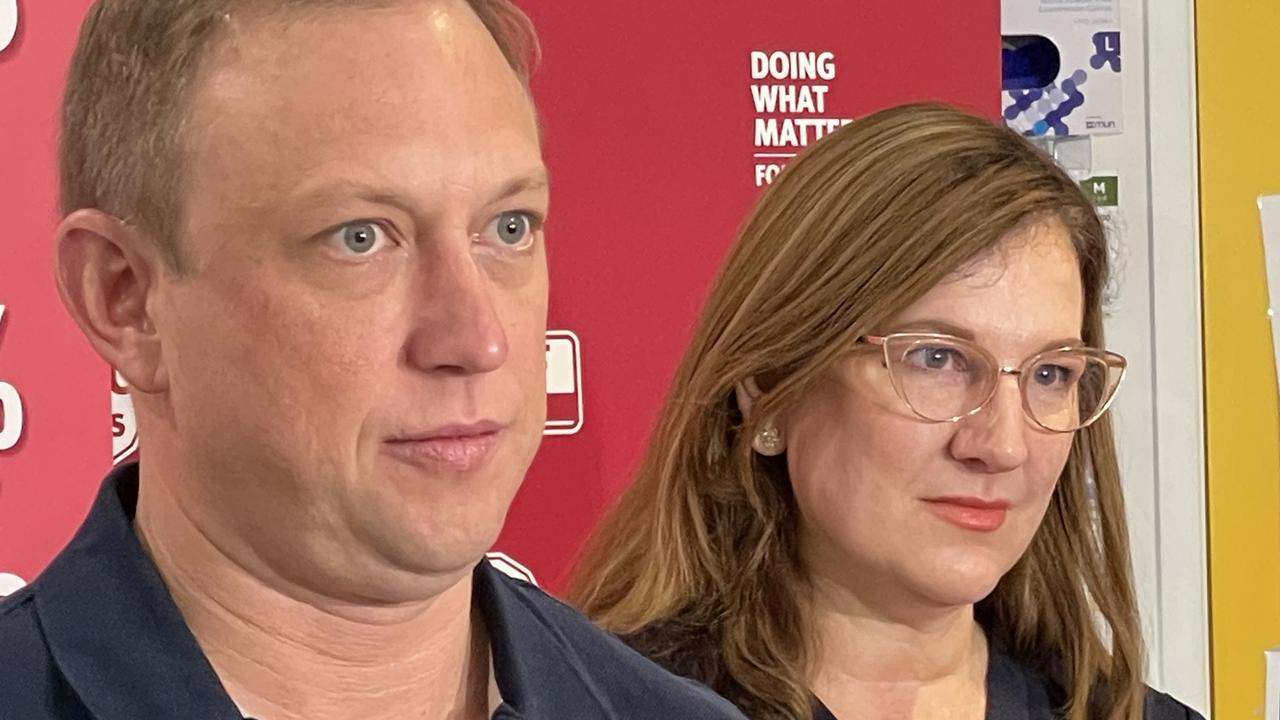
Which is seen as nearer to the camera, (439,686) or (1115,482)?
(439,686)

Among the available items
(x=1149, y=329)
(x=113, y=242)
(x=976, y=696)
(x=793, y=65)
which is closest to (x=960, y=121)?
(x=793, y=65)

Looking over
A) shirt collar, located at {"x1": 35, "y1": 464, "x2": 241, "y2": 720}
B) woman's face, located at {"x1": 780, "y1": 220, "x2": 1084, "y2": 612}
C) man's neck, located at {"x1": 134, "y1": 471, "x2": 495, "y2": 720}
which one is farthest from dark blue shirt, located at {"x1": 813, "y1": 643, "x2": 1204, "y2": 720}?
shirt collar, located at {"x1": 35, "y1": 464, "x2": 241, "y2": 720}

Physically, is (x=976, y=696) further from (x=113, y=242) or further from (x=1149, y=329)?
(x=1149, y=329)

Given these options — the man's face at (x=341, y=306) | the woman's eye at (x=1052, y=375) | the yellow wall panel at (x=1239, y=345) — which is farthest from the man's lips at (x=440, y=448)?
the yellow wall panel at (x=1239, y=345)

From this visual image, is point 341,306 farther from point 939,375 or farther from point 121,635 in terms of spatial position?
point 939,375

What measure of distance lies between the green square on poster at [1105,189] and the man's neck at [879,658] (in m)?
1.38

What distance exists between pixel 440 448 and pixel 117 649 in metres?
0.22

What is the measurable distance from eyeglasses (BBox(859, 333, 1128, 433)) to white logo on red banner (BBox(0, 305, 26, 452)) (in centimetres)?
81

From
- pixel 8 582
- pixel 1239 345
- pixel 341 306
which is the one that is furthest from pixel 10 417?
pixel 1239 345

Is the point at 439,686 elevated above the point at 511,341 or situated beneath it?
situated beneath

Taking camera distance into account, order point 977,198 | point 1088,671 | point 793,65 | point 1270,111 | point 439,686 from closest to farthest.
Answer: point 439,686 → point 977,198 → point 1088,671 → point 793,65 → point 1270,111

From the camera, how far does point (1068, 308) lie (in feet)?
5.83

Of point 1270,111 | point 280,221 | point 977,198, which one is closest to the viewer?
point 280,221

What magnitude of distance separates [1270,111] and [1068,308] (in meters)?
1.39
